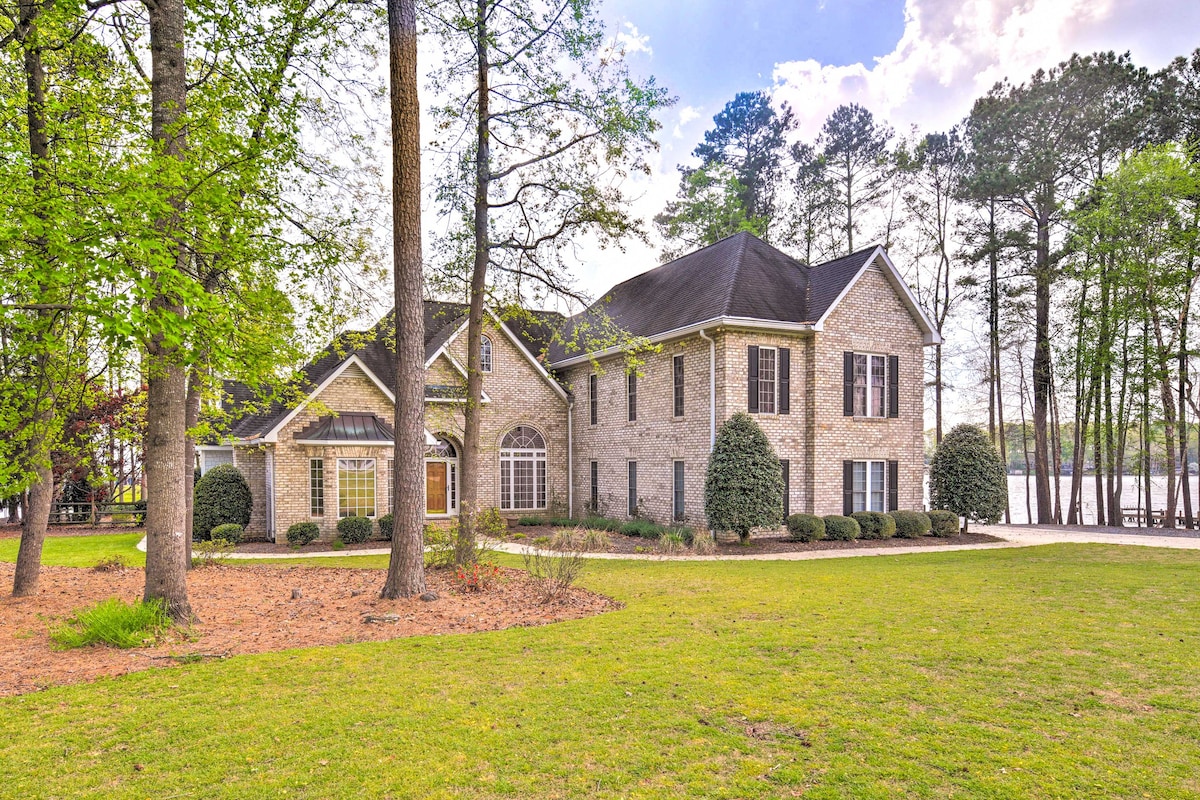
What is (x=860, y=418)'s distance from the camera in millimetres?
18094

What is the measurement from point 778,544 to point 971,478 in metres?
6.71

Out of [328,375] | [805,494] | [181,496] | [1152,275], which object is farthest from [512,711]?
[1152,275]

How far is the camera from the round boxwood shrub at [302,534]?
16.6m

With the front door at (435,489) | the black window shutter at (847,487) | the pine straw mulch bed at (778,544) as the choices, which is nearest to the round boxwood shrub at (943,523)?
the pine straw mulch bed at (778,544)

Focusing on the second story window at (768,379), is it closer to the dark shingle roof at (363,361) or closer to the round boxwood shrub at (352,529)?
the dark shingle roof at (363,361)

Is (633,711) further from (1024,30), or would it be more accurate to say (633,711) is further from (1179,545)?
(1024,30)

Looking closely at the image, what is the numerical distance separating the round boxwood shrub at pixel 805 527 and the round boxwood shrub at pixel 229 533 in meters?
14.1

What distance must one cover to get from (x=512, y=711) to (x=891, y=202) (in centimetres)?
2888

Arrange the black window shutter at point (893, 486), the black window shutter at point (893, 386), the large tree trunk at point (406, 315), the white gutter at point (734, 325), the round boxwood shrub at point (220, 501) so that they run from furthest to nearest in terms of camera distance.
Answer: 1. the black window shutter at point (893, 386)
2. the black window shutter at point (893, 486)
3. the round boxwood shrub at point (220, 501)
4. the white gutter at point (734, 325)
5. the large tree trunk at point (406, 315)

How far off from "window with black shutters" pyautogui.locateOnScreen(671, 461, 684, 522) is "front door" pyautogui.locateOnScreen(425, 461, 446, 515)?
784 cm

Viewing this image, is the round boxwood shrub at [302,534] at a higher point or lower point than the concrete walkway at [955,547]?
higher

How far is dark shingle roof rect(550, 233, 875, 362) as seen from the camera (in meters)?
17.3

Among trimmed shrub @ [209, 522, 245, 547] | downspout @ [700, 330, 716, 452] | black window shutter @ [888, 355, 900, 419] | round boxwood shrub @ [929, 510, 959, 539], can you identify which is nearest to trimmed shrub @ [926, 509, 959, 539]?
round boxwood shrub @ [929, 510, 959, 539]

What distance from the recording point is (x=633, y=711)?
16.9 ft
